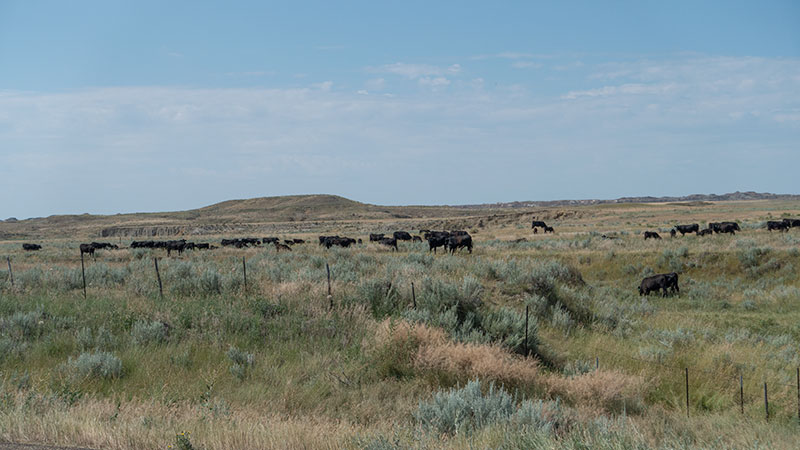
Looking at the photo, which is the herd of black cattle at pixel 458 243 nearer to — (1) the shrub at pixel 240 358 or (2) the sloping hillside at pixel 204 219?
(1) the shrub at pixel 240 358

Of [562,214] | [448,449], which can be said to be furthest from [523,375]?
[562,214]

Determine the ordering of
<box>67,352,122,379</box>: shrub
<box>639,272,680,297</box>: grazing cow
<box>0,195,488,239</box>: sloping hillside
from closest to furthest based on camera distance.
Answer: <box>67,352,122,379</box>: shrub → <box>639,272,680,297</box>: grazing cow → <box>0,195,488,239</box>: sloping hillside

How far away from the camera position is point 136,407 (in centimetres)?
726

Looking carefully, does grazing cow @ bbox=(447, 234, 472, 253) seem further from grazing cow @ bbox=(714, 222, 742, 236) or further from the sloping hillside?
the sloping hillside

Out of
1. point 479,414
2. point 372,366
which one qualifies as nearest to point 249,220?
point 372,366

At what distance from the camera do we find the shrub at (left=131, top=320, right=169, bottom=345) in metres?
10.5

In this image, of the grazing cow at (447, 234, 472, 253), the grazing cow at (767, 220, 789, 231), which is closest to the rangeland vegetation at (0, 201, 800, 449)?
the grazing cow at (447, 234, 472, 253)

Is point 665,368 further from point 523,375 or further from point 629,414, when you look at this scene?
point 523,375

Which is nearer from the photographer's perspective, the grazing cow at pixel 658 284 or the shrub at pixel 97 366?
the shrub at pixel 97 366

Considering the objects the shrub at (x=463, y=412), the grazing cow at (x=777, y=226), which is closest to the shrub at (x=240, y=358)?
the shrub at (x=463, y=412)

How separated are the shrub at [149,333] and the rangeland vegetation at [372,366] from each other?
37 millimetres

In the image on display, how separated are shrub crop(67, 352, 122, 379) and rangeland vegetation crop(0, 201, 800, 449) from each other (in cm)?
3

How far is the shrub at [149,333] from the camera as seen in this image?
34.5 ft

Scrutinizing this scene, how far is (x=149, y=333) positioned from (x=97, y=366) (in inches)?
70.8
